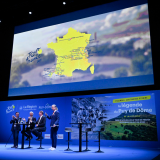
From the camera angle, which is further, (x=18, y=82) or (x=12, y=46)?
(x=12, y=46)

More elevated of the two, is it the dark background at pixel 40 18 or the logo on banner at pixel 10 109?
the dark background at pixel 40 18

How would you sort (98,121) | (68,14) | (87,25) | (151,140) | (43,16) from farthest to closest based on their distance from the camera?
1. (43,16)
2. (68,14)
3. (87,25)
4. (98,121)
5. (151,140)

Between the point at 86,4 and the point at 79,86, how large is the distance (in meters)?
3.71

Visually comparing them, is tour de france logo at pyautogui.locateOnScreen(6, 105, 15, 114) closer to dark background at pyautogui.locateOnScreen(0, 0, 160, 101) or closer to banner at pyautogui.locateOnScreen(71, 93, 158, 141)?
dark background at pyautogui.locateOnScreen(0, 0, 160, 101)

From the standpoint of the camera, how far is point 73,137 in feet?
26.7

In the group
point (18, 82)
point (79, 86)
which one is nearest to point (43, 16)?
point (18, 82)

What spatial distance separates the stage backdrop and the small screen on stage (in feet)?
1.60

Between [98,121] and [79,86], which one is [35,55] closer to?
[79,86]

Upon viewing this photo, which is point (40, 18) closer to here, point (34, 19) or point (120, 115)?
point (34, 19)

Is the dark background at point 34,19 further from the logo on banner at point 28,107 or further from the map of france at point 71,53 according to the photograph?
the map of france at point 71,53

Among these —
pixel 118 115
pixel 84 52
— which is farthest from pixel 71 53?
pixel 118 115

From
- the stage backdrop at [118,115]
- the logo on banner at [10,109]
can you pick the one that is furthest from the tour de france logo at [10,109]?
the stage backdrop at [118,115]

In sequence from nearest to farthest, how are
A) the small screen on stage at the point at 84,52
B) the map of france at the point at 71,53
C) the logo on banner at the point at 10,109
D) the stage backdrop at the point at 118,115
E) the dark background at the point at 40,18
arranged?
the stage backdrop at the point at 118,115, the dark background at the point at 40,18, the small screen on stage at the point at 84,52, the map of france at the point at 71,53, the logo on banner at the point at 10,109

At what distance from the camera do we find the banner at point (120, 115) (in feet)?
22.9
